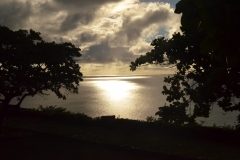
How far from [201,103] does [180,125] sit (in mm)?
2487

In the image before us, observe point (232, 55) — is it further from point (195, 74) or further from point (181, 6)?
point (195, 74)

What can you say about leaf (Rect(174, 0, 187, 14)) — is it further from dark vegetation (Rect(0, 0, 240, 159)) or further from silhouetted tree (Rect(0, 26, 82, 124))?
silhouetted tree (Rect(0, 26, 82, 124))

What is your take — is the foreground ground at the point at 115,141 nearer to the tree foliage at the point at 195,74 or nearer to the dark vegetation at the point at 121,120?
the dark vegetation at the point at 121,120

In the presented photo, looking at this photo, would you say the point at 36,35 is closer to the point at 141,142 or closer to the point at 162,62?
the point at 162,62

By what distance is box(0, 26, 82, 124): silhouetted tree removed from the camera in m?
15.2

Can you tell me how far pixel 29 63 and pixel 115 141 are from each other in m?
7.73

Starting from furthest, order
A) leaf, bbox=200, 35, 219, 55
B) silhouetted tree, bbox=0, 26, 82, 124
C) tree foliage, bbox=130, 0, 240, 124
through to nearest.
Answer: silhouetted tree, bbox=0, 26, 82, 124 → tree foliage, bbox=130, 0, 240, 124 → leaf, bbox=200, 35, 219, 55

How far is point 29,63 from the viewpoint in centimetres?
1561

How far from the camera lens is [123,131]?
1766 cm

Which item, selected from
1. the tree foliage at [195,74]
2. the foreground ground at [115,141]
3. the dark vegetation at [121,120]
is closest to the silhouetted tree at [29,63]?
the dark vegetation at [121,120]

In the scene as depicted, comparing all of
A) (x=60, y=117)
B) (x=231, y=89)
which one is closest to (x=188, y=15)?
(x=231, y=89)

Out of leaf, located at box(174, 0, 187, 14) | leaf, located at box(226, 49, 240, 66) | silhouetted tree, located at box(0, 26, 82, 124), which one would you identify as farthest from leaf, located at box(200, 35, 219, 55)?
silhouetted tree, located at box(0, 26, 82, 124)

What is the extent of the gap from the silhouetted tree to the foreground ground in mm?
3350

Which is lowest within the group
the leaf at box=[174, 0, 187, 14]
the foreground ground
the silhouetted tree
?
the foreground ground
